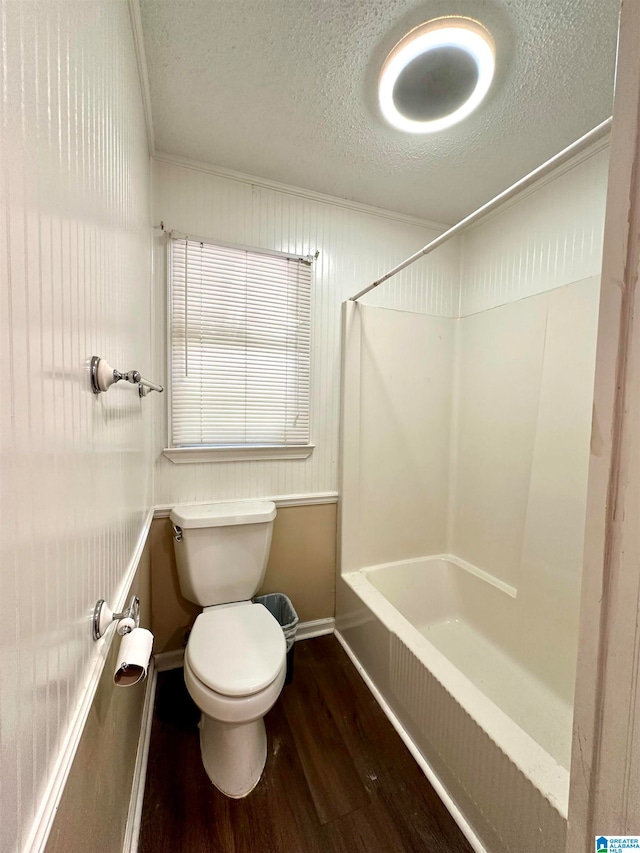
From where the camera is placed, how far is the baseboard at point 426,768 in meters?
1.01

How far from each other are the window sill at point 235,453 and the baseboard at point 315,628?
37.2 inches

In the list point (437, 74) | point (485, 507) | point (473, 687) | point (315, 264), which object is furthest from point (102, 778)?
point (437, 74)

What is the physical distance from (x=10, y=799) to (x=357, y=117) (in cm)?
192

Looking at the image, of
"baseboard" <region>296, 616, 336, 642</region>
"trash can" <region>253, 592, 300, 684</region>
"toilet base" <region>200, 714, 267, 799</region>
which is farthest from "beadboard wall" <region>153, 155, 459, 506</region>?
"toilet base" <region>200, 714, 267, 799</region>

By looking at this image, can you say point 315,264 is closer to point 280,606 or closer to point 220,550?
point 220,550

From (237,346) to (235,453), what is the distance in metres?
0.54

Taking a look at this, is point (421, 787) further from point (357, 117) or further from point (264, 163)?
point (264, 163)

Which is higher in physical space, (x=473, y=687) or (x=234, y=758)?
(x=473, y=687)

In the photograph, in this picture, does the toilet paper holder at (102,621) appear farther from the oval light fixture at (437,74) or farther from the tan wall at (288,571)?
the oval light fixture at (437,74)

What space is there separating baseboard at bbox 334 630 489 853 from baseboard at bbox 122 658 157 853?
36.3 inches

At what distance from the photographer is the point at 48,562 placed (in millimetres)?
425

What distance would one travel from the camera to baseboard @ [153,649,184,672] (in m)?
1.61

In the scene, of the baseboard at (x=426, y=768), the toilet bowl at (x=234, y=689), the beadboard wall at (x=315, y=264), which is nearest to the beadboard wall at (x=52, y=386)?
the toilet bowl at (x=234, y=689)

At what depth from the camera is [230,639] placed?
1240 mm
